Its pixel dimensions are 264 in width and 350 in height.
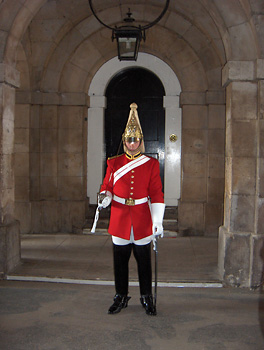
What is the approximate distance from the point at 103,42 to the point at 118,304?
6566 millimetres

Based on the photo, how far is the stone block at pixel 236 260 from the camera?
18.7 feet

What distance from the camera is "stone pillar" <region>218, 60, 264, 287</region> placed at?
568 cm

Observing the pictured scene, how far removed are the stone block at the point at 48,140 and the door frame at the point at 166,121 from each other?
83 cm

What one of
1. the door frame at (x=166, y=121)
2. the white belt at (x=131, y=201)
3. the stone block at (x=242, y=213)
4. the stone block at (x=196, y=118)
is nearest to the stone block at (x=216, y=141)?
the stone block at (x=196, y=118)

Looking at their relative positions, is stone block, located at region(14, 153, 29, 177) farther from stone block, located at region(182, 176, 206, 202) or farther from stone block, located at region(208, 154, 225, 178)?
stone block, located at region(208, 154, 225, 178)

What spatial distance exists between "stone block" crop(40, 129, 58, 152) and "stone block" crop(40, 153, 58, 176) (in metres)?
0.14

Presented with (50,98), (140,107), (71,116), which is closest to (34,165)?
(71,116)

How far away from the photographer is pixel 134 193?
4.66 meters

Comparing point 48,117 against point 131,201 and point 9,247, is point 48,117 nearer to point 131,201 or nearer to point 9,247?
point 9,247

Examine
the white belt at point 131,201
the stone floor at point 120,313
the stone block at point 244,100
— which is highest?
the stone block at point 244,100

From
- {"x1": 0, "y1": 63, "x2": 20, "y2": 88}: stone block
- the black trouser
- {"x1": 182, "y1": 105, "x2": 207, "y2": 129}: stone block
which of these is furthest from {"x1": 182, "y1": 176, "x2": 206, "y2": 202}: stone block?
the black trouser

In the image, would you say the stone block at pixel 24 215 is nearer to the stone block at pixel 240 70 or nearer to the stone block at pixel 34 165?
the stone block at pixel 34 165

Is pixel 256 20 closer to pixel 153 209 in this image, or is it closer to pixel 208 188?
pixel 153 209

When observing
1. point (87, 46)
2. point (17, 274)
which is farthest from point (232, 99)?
point (87, 46)
